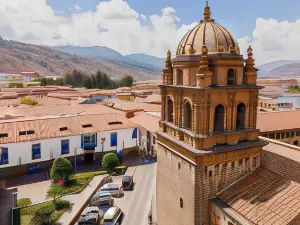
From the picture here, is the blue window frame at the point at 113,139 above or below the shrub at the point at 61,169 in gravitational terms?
above

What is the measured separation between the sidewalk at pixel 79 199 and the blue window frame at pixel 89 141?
5.82 m

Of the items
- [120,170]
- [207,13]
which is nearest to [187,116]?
[207,13]

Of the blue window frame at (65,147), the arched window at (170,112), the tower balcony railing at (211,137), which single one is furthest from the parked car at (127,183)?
the tower balcony railing at (211,137)

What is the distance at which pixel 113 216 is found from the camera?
1085 inches

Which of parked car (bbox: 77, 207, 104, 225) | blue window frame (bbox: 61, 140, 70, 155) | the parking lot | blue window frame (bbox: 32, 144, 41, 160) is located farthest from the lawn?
blue window frame (bbox: 32, 144, 41, 160)

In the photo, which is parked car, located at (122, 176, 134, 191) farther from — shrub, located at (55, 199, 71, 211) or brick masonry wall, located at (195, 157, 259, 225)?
brick masonry wall, located at (195, 157, 259, 225)

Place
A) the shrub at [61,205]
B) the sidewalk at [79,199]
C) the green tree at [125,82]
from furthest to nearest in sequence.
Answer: the green tree at [125,82] → the shrub at [61,205] → the sidewalk at [79,199]

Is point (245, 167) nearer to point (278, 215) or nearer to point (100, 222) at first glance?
point (278, 215)

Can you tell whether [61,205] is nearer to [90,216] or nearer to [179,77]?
[90,216]

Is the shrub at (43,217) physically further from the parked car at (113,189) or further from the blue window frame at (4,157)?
the blue window frame at (4,157)

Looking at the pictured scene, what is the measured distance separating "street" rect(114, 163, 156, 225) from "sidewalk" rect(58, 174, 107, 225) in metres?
2.82

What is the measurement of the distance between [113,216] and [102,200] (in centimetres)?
380

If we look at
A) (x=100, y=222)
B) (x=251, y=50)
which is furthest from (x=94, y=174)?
(x=251, y=50)

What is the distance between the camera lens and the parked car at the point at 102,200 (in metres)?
31.0
